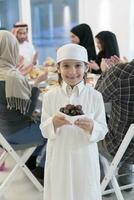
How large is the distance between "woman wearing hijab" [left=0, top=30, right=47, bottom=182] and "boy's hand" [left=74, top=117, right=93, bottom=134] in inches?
29.2

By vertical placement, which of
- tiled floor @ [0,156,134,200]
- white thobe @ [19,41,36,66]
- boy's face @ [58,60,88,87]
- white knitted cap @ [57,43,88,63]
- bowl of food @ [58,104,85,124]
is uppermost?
white knitted cap @ [57,43,88,63]

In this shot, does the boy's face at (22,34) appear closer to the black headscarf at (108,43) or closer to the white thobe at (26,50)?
the white thobe at (26,50)

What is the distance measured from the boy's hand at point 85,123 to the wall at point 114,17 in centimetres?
397

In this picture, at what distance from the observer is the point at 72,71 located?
1.55m

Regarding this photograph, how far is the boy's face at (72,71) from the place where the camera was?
1558 millimetres

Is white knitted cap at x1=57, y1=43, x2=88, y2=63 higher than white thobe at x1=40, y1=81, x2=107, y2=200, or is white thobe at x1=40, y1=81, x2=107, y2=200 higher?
white knitted cap at x1=57, y1=43, x2=88, y2=63

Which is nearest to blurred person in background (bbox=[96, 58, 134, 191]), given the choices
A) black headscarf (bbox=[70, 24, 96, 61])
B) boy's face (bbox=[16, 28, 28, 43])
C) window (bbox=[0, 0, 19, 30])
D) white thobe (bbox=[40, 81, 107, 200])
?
white thobe (bbox=[40, 81, 107, 200])

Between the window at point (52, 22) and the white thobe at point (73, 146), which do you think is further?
the window at point (52, 22)

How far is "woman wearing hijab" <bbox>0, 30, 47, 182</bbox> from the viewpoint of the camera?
2117mm

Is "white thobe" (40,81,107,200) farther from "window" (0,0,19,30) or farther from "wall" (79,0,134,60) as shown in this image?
"window" (0,0,19,30)

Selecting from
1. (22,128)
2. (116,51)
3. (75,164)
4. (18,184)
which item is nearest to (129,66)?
(75,164)

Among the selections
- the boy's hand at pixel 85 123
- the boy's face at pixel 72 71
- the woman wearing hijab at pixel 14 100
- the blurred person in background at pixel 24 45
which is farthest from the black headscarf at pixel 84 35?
the boy's hand at pixel 85 123

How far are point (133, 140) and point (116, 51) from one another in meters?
1.63

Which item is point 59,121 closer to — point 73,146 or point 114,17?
point 73,146
